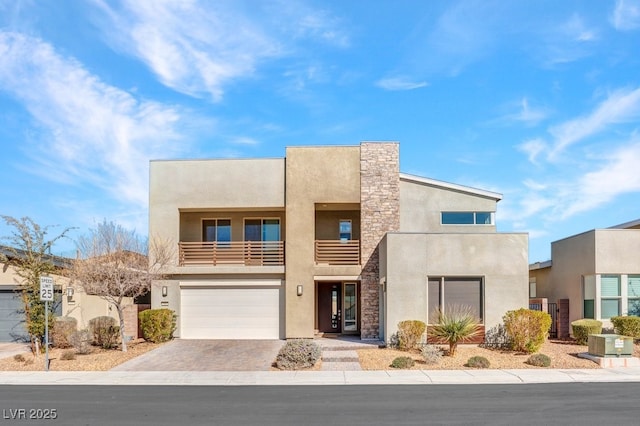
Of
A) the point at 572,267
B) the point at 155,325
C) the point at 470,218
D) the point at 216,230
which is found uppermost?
the point at 470,218

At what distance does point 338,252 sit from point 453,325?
23.2 ft

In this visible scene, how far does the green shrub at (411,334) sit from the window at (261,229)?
26.2ft

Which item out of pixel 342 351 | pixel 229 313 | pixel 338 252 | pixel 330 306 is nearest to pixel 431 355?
pixel 342 351

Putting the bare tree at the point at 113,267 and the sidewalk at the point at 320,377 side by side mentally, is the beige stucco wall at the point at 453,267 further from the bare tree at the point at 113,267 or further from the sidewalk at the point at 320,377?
the bare tree at the point at 113,267

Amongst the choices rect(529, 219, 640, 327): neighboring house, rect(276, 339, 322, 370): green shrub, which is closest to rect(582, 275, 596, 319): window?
rect(529, 219, 640, 327): neighboring house

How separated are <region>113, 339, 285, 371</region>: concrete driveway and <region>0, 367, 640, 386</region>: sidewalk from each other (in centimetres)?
75

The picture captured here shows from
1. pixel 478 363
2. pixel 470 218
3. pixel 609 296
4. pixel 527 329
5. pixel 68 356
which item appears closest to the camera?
pixel 478 363

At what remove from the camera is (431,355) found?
52.9 feet

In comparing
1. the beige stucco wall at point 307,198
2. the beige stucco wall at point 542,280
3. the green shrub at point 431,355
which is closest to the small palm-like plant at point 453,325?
the green shrub at point 431,355

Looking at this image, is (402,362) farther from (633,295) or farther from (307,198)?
(633,295)

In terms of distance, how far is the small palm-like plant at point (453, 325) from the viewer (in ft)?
54.7

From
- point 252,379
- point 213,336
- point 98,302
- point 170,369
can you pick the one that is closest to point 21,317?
point 98,302

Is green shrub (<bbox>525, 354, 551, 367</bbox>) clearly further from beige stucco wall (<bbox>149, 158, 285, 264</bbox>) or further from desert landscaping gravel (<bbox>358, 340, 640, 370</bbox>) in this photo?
beige stucco wall (<bbox>149, 158, 285, 264</bbox>)

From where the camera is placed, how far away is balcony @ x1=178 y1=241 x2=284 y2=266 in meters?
22.8
